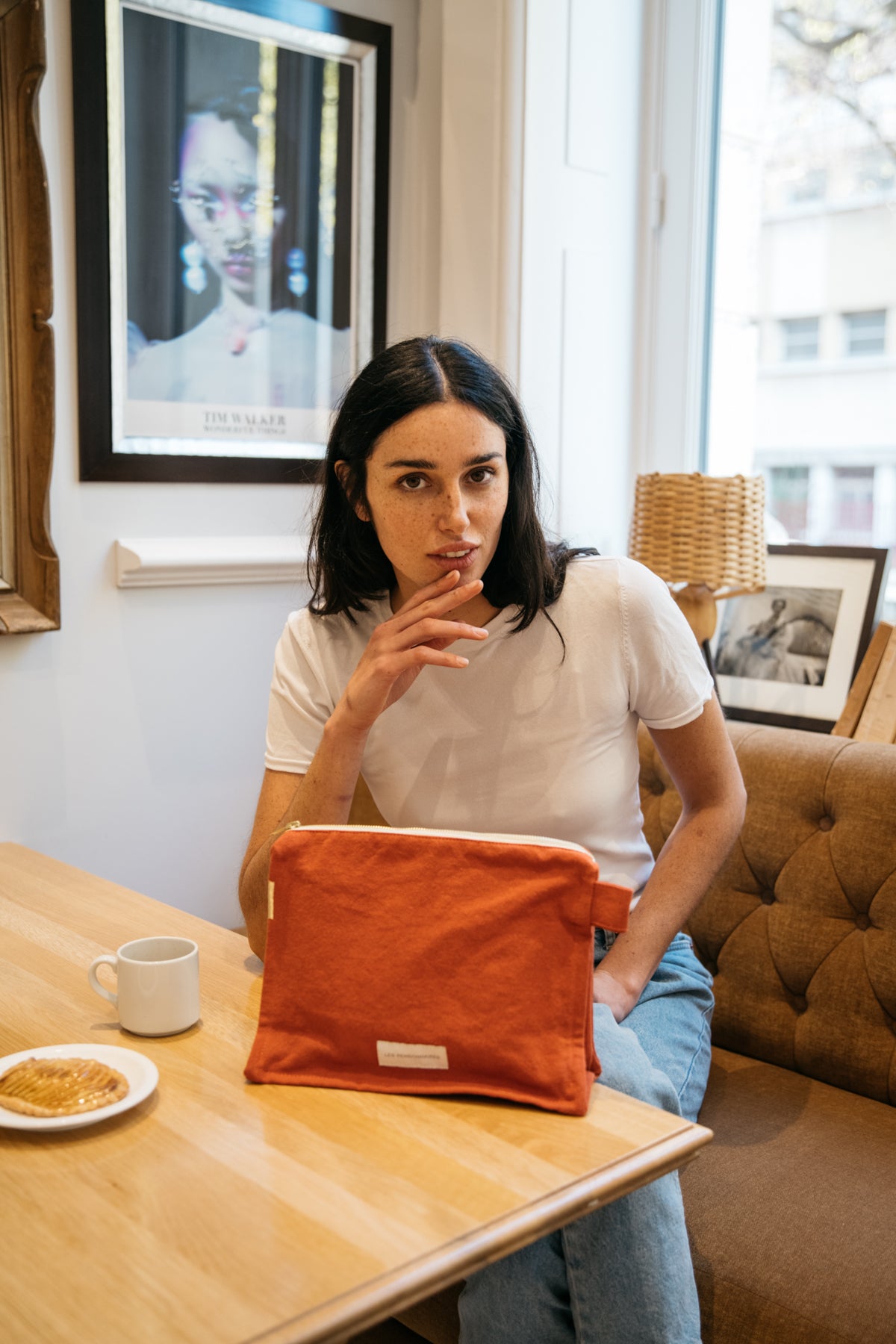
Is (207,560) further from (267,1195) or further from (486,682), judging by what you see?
(267,1195)

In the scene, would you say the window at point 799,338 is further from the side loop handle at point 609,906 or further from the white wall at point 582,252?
the side loop handle at point 609,906

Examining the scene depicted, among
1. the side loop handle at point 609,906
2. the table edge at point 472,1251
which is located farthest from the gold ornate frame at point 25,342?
the table edge at point 472,1251

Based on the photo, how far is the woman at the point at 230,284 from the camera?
2.30m

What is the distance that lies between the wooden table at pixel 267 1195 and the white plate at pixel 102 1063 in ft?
0.07

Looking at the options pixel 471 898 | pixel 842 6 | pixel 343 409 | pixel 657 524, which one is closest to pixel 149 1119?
pixel 471 898

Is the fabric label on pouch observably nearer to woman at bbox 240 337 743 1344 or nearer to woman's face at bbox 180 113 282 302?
woman at bbox 240 337 743 1344

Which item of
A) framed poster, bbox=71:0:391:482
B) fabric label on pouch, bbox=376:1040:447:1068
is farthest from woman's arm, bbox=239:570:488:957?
framed poster, bbox=71:0:391:482

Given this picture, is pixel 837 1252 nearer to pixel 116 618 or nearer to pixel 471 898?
pixel 471 898

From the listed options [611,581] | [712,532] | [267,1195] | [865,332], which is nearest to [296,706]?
[611,581]

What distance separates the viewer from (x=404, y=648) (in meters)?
1.35

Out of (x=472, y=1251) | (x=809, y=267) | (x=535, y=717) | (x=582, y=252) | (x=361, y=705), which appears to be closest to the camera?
(x=472, y=1251)

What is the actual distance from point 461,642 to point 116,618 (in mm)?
981

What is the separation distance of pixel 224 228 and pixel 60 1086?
71.1 inches

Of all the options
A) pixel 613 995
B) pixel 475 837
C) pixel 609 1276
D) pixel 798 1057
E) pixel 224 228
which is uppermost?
pixel 224 228
